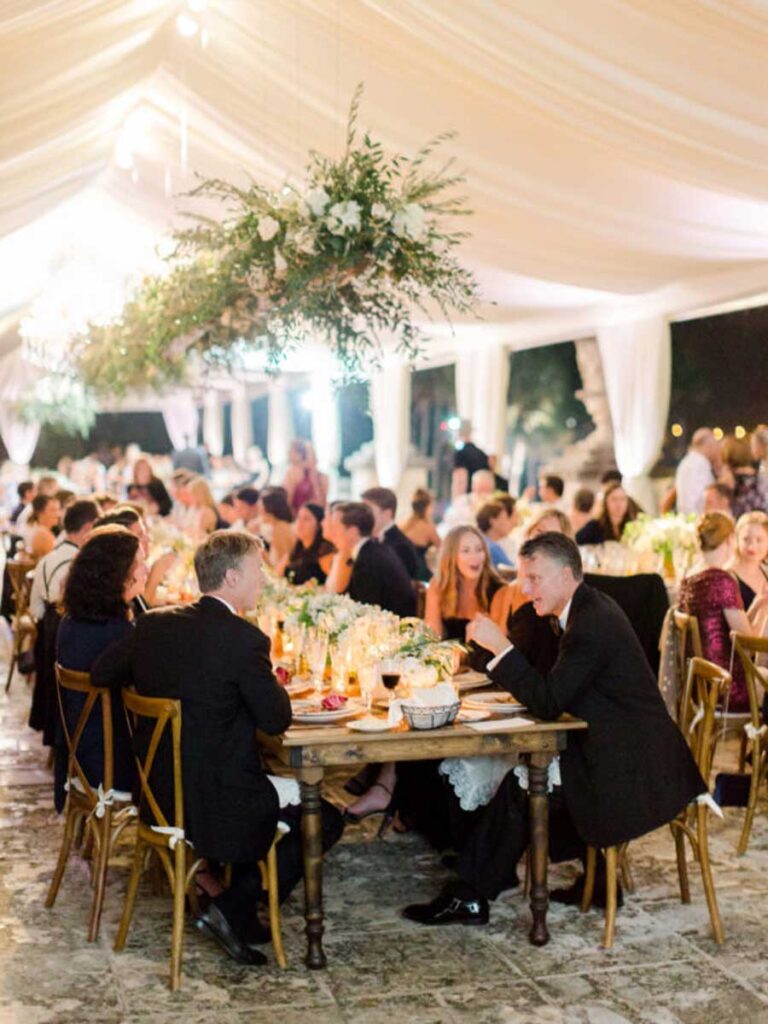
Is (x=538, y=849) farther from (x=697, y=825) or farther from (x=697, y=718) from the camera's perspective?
(x=697, y=718)

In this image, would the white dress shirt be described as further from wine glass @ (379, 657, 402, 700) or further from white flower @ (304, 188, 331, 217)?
wine glass @ (379, 657, 402, 700)

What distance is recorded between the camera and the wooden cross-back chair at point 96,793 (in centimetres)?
422

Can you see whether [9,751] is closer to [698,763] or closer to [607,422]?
[698,763]

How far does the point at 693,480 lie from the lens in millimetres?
10023

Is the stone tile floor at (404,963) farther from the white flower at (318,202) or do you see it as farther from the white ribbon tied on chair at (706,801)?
the white flower at (318,202)

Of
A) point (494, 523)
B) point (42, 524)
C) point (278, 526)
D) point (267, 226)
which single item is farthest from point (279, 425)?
point (267, 226)

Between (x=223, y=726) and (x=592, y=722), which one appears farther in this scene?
(x=592, y=722)

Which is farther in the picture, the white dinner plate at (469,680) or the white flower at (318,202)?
the white flower at (318,202)

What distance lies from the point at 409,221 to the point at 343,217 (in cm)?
26

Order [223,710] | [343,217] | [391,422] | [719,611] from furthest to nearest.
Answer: [391,422] < [719,611] < [343,217] < [223,710]

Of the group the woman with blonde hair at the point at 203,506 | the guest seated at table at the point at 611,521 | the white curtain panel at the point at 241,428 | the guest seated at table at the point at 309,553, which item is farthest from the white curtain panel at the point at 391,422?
the guest seated at table at the point at 309,553

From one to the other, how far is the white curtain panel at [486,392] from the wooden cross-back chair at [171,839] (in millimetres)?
9527

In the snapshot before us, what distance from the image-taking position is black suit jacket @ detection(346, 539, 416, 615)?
6785 millimetres

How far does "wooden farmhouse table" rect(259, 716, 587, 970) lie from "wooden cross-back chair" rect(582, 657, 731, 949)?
10.3 inches
